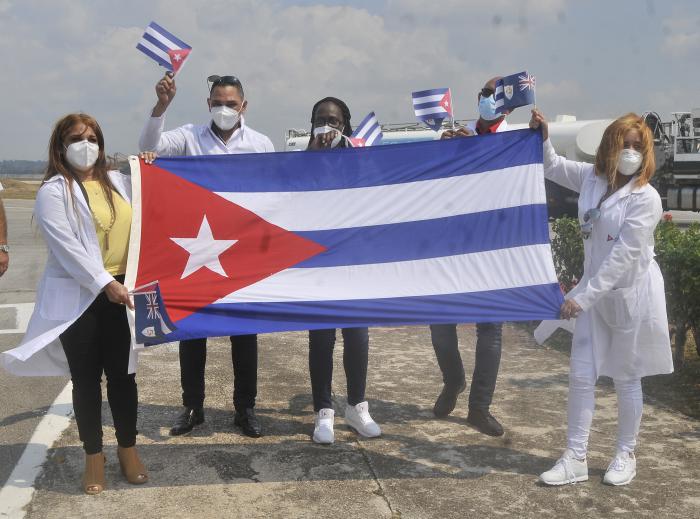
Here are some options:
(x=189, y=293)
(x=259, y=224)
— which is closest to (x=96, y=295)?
(x=189, y=293)

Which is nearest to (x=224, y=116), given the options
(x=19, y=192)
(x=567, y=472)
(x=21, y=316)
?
(x=567, y=472)

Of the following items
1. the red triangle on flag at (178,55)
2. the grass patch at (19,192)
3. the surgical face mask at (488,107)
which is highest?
the grass patch at (19,192)

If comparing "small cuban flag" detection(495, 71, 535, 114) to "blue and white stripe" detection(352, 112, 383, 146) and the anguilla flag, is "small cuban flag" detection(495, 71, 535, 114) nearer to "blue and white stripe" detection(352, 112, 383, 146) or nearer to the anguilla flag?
the anguilla flag

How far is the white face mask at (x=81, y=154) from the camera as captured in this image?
4.02 metres

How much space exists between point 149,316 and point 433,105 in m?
2.63

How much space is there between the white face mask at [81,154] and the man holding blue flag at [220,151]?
75 centimetres

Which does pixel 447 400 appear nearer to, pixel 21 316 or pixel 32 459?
pixel 32 459

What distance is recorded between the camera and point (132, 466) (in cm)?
420

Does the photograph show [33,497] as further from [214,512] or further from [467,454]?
[467,454]

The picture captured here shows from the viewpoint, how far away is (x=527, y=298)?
4.39 meters

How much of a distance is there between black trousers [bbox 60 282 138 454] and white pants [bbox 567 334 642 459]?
2338 millimetres

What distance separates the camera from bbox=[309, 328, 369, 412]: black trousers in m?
4.94

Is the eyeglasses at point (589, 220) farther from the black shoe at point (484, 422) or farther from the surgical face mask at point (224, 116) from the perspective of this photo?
the surgical face mask at point (224, 116)

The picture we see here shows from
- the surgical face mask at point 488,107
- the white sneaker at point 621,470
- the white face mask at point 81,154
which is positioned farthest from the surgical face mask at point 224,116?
the white sneaker at point 621,470
